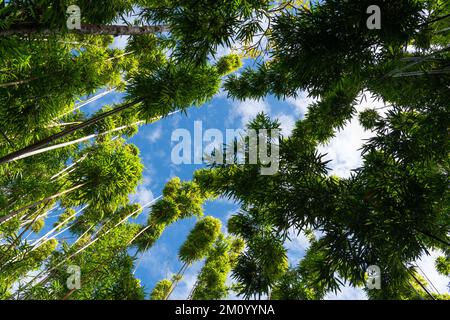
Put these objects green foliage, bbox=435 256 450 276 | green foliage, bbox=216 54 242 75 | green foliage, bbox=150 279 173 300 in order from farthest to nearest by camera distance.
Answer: green foliage, bbox=150 279 173 300 → green foliage, bbox=216 54 242 75 → green foliage, bbox=435 256 450 276

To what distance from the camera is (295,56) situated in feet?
8.68

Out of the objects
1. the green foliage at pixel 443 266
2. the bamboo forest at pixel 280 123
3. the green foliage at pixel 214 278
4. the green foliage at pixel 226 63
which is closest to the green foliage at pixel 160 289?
the green foliage at pixel 214 278

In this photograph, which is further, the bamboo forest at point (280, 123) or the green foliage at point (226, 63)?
the green foliage at point (226, 63)

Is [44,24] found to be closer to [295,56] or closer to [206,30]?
[206,30]

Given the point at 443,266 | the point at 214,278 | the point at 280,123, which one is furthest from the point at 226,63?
the point at 443,266

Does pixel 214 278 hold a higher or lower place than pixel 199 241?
lower

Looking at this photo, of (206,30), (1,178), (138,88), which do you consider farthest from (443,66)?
(1,178)

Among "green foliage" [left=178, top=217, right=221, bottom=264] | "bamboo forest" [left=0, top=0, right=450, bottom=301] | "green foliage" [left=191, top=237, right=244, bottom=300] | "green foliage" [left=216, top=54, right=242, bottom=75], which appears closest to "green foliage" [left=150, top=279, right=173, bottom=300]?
"green foliage" [left=191, top=237, right=244, bottom=300]

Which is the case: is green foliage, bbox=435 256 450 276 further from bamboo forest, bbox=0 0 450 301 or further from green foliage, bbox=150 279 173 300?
green foliage, bbox=150 279 173 300

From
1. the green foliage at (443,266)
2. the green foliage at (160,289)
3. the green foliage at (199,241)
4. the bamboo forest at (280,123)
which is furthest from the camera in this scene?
the green foliage at (160,289)

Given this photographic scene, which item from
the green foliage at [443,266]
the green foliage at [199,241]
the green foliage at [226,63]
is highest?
the green foliage at [226,63]

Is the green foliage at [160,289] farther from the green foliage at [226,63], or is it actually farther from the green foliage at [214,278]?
the green foliage at [226,63]

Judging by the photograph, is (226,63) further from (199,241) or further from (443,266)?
(443,266)

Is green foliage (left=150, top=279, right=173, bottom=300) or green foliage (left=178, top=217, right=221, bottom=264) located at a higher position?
green foliage (left=178, top=217, right=221, bottom=264)
